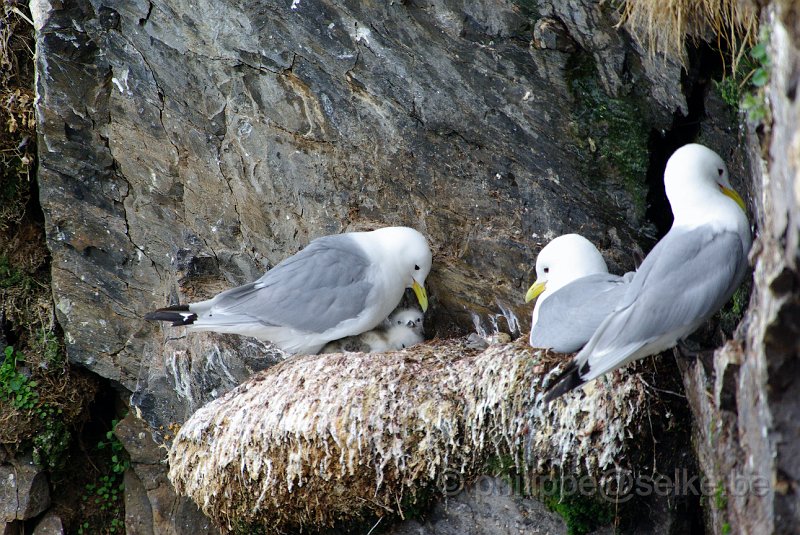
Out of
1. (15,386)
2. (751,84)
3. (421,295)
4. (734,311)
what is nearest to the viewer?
(751,84)

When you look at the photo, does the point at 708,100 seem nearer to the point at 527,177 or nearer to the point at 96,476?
the point at 527,177

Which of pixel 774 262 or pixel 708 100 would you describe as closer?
pixel 774 262

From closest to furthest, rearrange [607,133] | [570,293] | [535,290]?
[570,293] < [607,133] < [535,290]

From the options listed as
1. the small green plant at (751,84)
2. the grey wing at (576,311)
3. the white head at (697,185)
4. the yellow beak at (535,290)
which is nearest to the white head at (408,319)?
the yellow beak at (535,290)

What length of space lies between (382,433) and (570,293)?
3.41 feet

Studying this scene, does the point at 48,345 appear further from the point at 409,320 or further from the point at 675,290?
the point at 675,290

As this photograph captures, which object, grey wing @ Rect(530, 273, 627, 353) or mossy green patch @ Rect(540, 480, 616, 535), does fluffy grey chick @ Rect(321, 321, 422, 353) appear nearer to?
grey wing @ Rect(530, 273, 627, 353)

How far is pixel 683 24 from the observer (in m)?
3.85

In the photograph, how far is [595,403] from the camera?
3871 millimetres

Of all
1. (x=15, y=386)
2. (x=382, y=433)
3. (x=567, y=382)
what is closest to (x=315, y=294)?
(x=382, y=433)

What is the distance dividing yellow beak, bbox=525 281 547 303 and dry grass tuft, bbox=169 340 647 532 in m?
0.39

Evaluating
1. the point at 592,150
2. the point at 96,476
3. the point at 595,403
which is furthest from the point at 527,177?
the point at 96,476

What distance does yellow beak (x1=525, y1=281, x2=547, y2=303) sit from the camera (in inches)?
179

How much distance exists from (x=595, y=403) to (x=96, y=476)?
4.20 meters
